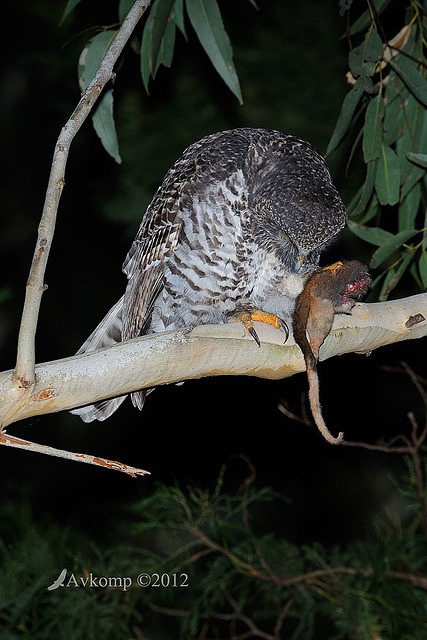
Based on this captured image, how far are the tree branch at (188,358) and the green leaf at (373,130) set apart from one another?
1.84ft

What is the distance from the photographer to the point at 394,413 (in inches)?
217

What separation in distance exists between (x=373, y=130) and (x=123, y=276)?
3.36 metres

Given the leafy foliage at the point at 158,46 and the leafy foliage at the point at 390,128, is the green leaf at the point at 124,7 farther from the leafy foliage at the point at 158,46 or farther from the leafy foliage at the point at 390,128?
the leafy foliage at the point at 390,128

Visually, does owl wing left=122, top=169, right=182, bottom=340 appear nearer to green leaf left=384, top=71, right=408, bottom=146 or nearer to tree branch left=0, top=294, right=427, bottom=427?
tree branch left=0, top=294, right=427, bottom=427

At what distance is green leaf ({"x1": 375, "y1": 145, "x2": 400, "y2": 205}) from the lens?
8.46ft

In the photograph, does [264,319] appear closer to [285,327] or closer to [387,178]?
[285,327]

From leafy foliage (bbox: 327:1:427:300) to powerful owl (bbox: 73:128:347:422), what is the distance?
0.58 ft

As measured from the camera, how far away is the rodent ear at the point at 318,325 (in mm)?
2088

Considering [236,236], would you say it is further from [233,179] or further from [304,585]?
[304,585]

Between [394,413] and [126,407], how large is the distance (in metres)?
1.98

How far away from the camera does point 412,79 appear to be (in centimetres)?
252
